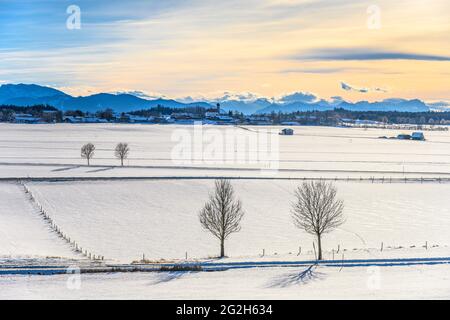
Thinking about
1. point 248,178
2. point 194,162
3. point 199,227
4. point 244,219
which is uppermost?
point 194,162

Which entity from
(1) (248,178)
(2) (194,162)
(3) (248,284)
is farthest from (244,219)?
(2) (194,162)

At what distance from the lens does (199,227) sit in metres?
41.2

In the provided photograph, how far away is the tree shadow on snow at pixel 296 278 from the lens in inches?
957

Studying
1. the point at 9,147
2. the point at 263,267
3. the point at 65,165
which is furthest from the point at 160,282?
the point at 9,147

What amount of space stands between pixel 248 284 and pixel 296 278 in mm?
2546

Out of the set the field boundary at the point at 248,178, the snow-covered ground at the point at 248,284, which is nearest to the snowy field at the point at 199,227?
the snow-covered ground at the point at 248,284

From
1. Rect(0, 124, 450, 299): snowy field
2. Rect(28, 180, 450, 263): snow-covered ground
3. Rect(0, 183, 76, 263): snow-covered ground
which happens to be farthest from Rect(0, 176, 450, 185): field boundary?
Rect(0, 183, 76, 263): snow-covered ground

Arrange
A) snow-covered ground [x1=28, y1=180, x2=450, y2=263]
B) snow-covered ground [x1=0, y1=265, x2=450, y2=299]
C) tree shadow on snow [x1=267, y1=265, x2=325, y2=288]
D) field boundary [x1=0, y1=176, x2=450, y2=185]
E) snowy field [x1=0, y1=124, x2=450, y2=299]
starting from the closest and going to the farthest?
snow-covered ground [x1=0, y1=265, x2=450, y2=299]
snowy field [x1=0, y1=124, x2=450, y2=299]
tree shadow on snow [x1=267, y1=265, x2=325, y2=288]
snow-covered ground [x1=28, y1=180, x2=450, y2=263]
field boundary [x1=0, y1=176, x2=450, y2=185]

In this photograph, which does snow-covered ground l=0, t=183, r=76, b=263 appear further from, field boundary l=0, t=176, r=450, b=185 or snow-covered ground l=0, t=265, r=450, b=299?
field boundary l=0, t=176, r=450, b=185

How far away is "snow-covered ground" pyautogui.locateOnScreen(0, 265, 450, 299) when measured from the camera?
2198 cm

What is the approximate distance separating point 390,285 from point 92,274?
12.8m

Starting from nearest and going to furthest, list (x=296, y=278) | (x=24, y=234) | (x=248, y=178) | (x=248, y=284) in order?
(x=248, y=284) < (x=296, y=278) < (x=24, y=234) < (x=248, y=178)

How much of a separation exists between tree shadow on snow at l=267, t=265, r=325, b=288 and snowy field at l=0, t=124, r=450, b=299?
0.14 meters

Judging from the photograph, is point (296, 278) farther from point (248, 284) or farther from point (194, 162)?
point (194, 162)
